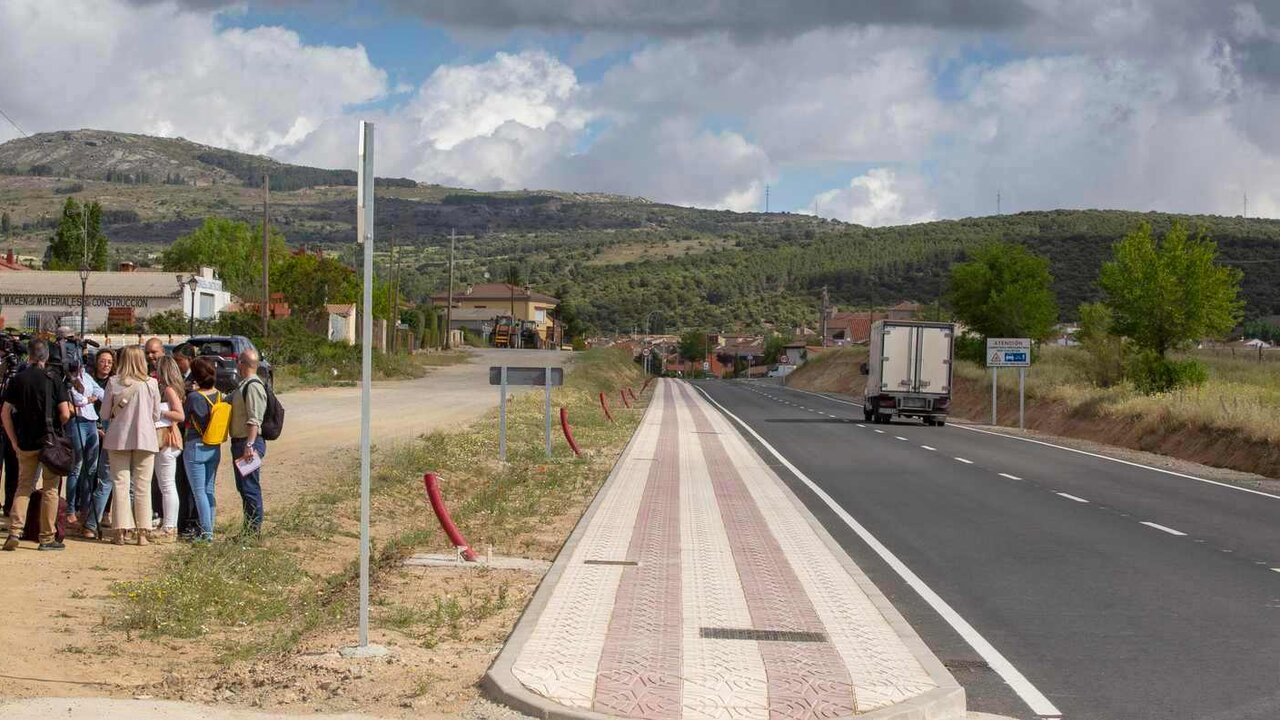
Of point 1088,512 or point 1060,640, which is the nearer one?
point 1060,640

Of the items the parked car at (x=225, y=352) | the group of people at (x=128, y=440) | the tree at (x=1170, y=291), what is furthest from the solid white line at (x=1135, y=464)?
the parked car at (x=225, y=352)

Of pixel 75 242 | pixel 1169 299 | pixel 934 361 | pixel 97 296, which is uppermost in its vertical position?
pixel 75 242

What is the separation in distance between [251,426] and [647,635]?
17.8 feet

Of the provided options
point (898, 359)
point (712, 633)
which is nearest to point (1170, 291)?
point (898, 359)

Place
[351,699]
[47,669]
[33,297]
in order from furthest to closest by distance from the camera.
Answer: [33,297], [47,669], [351,699]

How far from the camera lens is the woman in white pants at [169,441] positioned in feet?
41.8

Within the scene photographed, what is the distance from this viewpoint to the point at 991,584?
12.2 meters

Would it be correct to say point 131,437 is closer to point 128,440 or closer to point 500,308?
point 128,440

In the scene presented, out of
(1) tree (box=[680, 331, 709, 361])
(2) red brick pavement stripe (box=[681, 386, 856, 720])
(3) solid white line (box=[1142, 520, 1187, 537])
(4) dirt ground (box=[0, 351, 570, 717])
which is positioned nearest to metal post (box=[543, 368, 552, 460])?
(2) red brick pavement stripe (box=[681, 386, 856, 720])

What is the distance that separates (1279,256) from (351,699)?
402 feet

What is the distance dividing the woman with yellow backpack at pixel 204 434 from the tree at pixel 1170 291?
38.0m

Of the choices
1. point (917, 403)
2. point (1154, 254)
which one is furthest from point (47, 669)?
point (1154, 254)

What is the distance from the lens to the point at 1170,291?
4531 centimetres

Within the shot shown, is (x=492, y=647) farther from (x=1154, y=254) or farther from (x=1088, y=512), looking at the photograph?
(x=1154, y=254)
